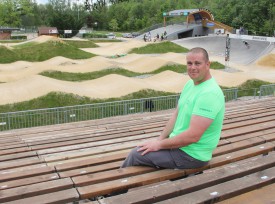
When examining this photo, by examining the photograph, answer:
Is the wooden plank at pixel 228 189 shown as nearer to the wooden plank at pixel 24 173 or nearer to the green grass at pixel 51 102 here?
the wooden plank at pixel 24 173

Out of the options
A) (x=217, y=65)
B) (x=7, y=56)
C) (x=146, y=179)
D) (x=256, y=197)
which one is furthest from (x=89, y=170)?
(x=7, y=56)

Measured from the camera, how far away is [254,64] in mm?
33906

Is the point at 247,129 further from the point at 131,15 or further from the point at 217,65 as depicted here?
the point at 131,15

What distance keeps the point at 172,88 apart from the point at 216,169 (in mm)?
16367

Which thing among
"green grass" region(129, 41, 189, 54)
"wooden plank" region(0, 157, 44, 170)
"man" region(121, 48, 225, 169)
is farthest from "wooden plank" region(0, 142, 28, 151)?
"green grass" region(129, 41, 189, 54)

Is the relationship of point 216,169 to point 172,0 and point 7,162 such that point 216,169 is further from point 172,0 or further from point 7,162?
point 172,0

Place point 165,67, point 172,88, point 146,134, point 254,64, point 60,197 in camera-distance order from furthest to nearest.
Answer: point 254,64, point 165,67, point 172,88, point 146,134, point 60,197

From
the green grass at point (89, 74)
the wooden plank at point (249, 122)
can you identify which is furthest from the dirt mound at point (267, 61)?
the wooden plank at point (249, 122)

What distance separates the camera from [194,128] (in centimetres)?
325

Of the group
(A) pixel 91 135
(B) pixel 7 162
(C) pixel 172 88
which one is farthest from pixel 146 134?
(C) pixel 172 88

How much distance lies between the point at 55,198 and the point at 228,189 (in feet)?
5.27

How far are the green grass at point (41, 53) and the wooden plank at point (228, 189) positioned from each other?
32.0 meters

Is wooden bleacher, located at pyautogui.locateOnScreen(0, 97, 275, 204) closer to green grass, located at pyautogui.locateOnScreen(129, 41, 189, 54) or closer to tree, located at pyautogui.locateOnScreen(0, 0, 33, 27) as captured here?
green grass, located at pyautogui.locateOnScreen(129, 41, 189, 54)

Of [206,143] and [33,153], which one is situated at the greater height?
[206,143]
